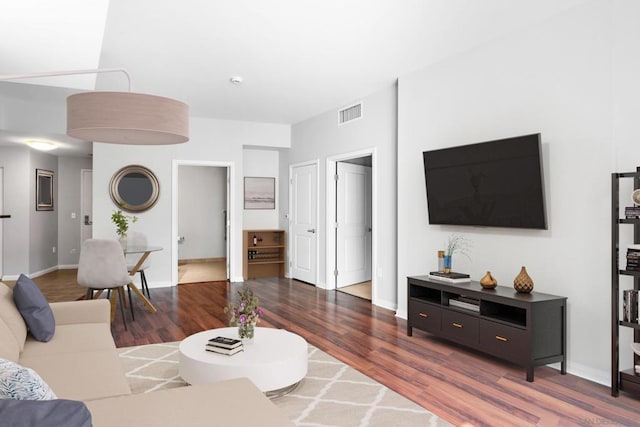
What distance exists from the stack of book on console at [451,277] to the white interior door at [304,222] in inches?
125

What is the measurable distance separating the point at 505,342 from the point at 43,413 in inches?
121

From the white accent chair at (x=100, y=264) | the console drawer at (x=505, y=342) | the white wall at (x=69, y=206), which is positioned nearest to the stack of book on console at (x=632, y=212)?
the console drawer at (x=505, y=342)

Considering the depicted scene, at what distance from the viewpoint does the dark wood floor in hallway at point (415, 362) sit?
8.97 feet

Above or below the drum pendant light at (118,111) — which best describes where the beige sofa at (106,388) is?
below

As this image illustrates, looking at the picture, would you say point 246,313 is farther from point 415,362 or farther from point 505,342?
point 505,342

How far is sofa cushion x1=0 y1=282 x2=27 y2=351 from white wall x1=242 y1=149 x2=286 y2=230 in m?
5.45

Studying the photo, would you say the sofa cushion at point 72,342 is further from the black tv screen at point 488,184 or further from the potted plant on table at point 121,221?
the potted plant on table at point 121,221

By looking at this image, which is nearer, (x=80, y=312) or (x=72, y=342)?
(x=72, y=342)

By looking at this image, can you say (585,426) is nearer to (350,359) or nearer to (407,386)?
(407,386)

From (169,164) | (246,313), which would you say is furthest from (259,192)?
(246,313)

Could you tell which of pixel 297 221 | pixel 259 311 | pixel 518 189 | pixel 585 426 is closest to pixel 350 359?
pixel 259 311

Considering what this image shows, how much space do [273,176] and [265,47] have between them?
431 cm

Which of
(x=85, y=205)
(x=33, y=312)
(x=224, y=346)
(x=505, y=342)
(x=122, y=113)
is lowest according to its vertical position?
(x=505, y=342)

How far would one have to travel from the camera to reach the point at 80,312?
132 inches
